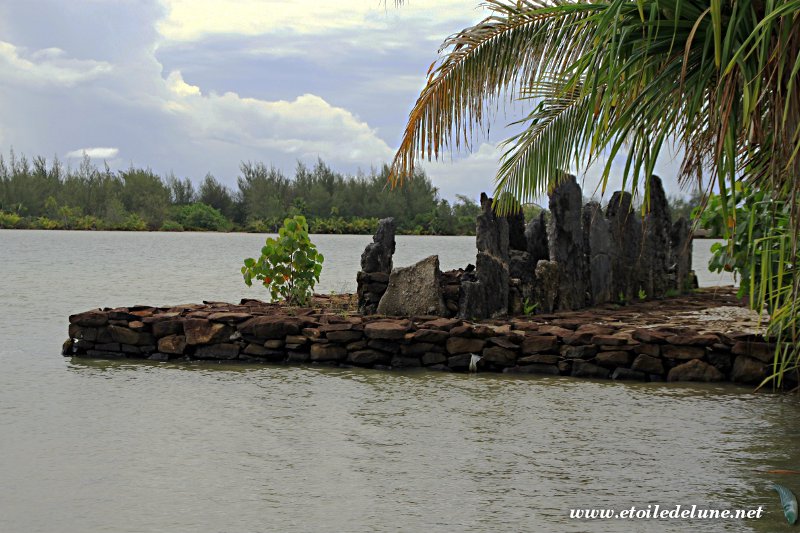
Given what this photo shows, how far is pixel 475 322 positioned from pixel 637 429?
4080mm

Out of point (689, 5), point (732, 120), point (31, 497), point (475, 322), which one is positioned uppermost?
point (689, 5)

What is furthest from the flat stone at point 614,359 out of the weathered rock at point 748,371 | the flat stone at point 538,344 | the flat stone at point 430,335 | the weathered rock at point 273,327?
the weathered rock at point 273,327

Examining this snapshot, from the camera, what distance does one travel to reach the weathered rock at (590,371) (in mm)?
9508

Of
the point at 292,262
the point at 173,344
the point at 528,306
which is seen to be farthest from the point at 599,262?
the point at 173,344

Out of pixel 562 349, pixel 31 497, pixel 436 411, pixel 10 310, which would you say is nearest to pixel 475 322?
pixel 562 349

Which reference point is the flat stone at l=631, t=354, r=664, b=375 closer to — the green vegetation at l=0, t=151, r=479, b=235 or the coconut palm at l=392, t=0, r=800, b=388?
the coconut palm at l=392, t=0, r=800, b=388

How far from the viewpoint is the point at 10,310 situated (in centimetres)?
1506

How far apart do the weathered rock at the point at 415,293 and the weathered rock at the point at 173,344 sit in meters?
2.38

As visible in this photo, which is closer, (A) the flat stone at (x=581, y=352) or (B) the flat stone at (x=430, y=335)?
(A) the flat stone at (x=581, y=352)

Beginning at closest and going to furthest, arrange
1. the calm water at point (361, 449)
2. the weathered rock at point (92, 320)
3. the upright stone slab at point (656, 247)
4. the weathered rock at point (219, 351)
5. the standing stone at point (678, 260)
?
the calm water at point (361, 449), the weathered rock at point (219, 351), the weathered rock at point (92, 320), the upright stone slab at point (656, 247), the standing stone at point (678, 260)

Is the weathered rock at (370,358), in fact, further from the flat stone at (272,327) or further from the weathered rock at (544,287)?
the weathered rock at (544,287)

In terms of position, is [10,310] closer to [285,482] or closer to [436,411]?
[436,411]

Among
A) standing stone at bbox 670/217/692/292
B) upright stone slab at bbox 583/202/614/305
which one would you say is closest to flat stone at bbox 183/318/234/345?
upright stone slab at bbox 583/202/614/305

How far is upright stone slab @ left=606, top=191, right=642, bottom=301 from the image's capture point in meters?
13.3
